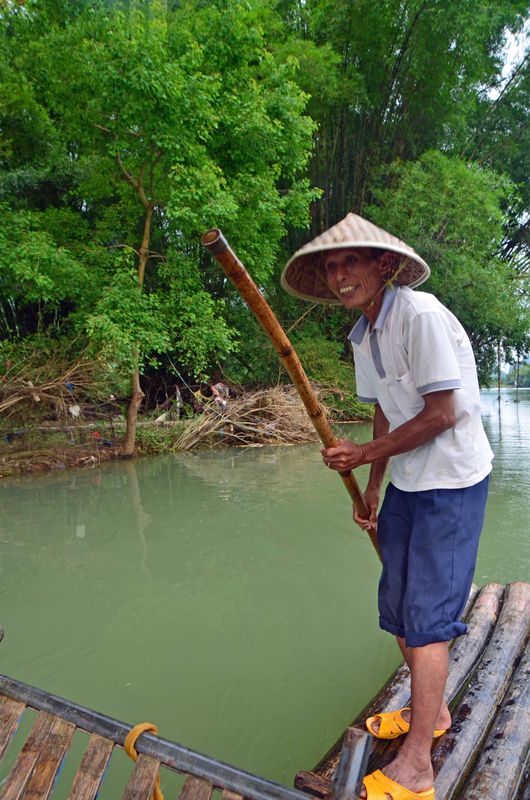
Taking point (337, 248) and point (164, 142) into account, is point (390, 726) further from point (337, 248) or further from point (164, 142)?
point (164, 142)

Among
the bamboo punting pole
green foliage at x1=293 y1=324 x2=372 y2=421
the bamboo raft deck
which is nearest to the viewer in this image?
the bamboo raft deck

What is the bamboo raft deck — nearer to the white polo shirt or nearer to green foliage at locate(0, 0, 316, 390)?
the white polo shirt

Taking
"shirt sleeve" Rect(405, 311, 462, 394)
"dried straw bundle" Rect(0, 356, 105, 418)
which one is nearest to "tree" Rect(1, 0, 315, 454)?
"dried straw bundle" Rect(0, 356, 105, 418)

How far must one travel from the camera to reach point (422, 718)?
122 cm

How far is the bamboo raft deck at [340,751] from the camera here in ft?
3.25

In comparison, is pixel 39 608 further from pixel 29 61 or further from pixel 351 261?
pixel 29 61

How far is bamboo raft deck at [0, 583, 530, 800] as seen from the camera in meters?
0.99

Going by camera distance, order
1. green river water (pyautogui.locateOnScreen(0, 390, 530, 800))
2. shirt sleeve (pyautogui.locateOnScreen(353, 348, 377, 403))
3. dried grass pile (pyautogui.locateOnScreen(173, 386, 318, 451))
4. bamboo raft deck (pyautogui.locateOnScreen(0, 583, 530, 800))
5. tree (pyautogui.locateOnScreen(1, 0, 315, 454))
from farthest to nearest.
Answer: dried grass pile (pyautogui.locateOnScreen(173, 386, 318, 451))
tree (pyautogui.locateOnScreen(1, 0, 315, 454))
green river water (pyautogui.locateOnScreen(0, 390, 530, 800))
shirt sleeve (pyautogui.locateOnScreen(353, 348, 377, 403))
bamboo raft deck (pyautogui.locateOnScreen(0, 583, 530, 800))

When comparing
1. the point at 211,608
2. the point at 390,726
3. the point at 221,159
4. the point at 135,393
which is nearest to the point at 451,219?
the point at 221,159

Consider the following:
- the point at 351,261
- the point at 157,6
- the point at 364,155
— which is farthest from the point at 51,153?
the point at 351,261

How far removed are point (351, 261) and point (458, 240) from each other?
10.8 metres

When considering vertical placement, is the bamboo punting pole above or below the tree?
below

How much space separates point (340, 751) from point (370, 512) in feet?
2.14

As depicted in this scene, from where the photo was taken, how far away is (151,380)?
9.98 m
